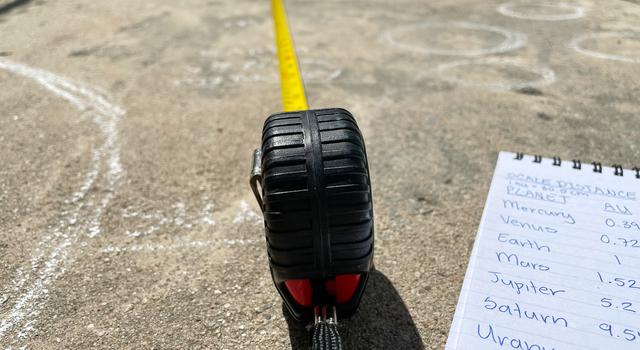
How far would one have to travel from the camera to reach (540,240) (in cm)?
186

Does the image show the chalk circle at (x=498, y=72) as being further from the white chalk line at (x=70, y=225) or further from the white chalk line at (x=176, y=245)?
the white chalk line at (x=70, y=225)

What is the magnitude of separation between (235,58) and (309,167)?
2.86 meters

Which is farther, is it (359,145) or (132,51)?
(132,51)

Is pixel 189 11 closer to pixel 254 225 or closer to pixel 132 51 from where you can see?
pixel 132 51

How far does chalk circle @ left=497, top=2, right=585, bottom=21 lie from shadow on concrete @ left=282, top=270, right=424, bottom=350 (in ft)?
12.1

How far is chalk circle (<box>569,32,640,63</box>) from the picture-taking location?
3.68m

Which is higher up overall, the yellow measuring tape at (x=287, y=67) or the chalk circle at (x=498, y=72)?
the yellow measuring tape at (x=287, y=67)

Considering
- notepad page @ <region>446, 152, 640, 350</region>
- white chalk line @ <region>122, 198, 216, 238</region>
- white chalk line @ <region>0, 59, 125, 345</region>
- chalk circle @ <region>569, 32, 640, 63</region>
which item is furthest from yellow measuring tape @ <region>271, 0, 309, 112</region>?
chalk circle @ <region>569, 32, 640, 63</region>

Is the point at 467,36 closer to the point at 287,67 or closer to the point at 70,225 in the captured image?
the point at 287,67

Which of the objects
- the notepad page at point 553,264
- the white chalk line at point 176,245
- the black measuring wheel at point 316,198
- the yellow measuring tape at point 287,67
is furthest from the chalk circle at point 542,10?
the black measuring wheel at point 316,198

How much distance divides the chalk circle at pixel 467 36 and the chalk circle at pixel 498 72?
0.20 metres

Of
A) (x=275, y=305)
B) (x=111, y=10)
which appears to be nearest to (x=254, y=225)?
(x=275, y=305)

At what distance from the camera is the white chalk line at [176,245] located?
2.13 m

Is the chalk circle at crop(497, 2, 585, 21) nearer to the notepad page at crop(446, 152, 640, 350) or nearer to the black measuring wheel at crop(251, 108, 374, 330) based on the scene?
the notepad page at crop(446, 152, 640, 350)
